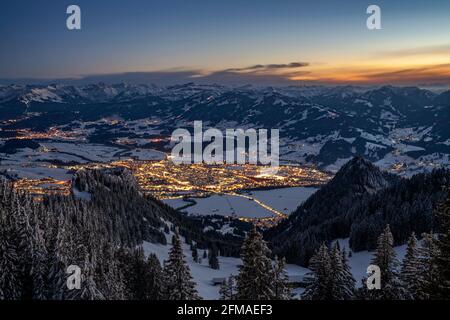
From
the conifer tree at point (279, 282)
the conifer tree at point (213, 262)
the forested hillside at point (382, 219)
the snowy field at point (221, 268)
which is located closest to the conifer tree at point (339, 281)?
the conifer tree at point (279, 282)

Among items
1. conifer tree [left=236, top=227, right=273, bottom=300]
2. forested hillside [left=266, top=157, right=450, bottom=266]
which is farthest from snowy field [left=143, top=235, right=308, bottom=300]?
conifer tree [left=236, top=227, right=273, bottom=300]

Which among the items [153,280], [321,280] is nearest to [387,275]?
[321,280]

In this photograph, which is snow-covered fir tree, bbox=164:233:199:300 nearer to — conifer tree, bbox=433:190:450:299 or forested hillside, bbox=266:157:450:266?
conifer tree, bbox=433:190:450:299

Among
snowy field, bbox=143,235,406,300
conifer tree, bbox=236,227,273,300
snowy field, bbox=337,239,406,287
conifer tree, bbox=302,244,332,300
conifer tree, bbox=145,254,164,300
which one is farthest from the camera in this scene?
snowy field, bbox=337,239,406,287

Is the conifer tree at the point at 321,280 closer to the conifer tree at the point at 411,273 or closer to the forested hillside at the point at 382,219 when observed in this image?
the conifer tree at the point at 411,273

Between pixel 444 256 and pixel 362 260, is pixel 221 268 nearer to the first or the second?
pixel 362 260
